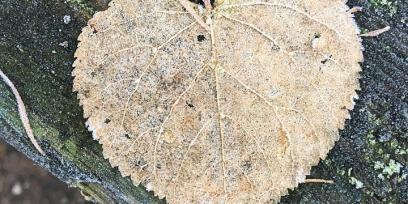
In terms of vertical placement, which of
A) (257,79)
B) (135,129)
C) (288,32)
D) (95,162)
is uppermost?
(288,32)

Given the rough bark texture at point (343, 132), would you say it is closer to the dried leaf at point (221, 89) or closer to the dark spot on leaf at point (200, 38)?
the dried leaf at point (221, 89)

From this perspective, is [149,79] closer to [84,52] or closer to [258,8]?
[84,52]

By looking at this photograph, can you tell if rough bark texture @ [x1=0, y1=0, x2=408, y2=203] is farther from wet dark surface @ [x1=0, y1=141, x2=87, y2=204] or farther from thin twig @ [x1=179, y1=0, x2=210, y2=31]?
wet dark surface @ [x1=0, y1=141, x2=87, y2=204]

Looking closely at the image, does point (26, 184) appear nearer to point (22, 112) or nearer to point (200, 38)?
point (22, 112)

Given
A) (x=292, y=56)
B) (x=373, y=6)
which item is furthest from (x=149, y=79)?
(x=373, y=6)

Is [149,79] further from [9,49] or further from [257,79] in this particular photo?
[9,49]

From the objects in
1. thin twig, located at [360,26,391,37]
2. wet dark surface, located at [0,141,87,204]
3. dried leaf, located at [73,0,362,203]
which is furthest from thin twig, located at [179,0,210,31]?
wet dark surface, located at [0,141,87,204]

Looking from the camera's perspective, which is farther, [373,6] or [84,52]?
[373,6]

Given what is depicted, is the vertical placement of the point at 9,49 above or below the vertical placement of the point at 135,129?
above
